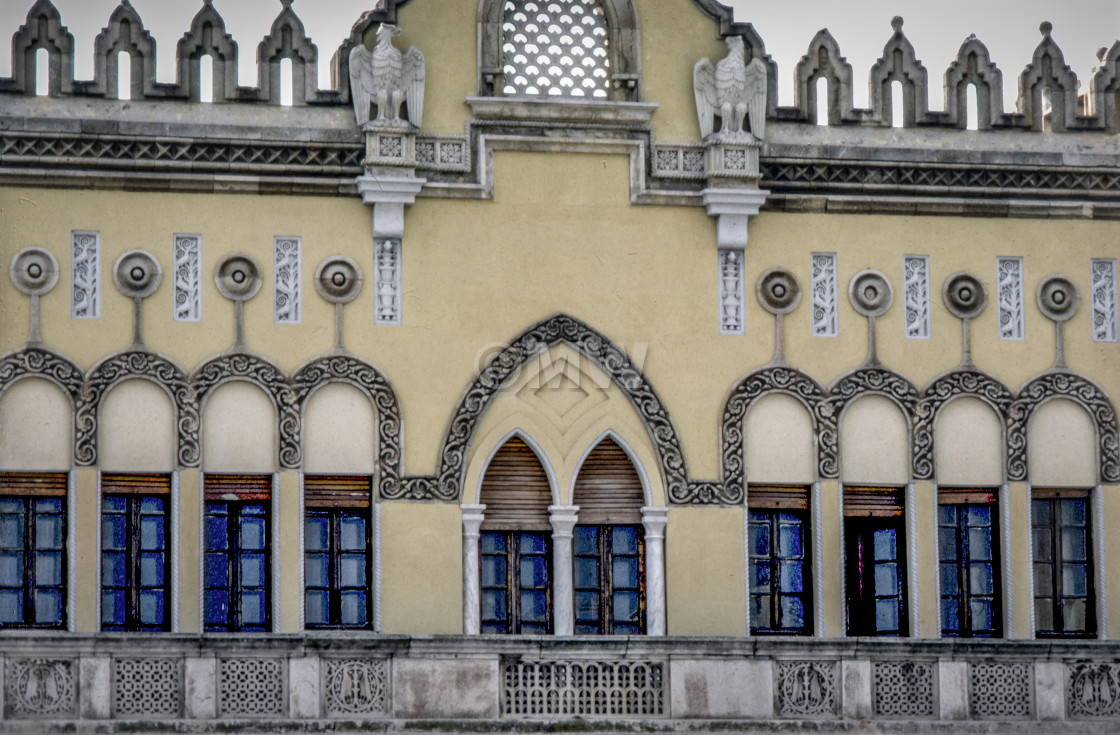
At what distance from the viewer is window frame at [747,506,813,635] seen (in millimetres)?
25672

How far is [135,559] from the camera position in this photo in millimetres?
24562

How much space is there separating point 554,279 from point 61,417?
5275mm

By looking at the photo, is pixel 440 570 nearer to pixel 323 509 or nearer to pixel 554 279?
pixel 323 509

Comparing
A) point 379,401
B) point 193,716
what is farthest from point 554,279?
point 193,716

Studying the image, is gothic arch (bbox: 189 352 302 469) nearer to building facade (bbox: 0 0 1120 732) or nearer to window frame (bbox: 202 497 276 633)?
building facade (bbox: 0 0 1120 732)

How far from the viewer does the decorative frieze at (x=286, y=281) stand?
2500cm

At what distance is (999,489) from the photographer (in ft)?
85.6

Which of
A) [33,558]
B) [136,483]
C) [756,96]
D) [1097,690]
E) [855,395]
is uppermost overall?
[756,96]

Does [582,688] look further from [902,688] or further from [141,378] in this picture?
[141,378]

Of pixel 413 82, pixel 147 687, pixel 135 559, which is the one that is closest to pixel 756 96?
pixel 413 82

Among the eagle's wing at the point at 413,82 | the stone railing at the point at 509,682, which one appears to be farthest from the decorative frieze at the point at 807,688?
the eagle's wing at the point at 413,82

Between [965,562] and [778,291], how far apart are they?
11.6 ft

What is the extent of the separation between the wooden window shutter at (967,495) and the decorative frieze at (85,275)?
29.9 ft

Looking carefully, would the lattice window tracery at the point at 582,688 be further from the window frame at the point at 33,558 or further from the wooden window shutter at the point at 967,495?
the window frame at the point at 33,558
